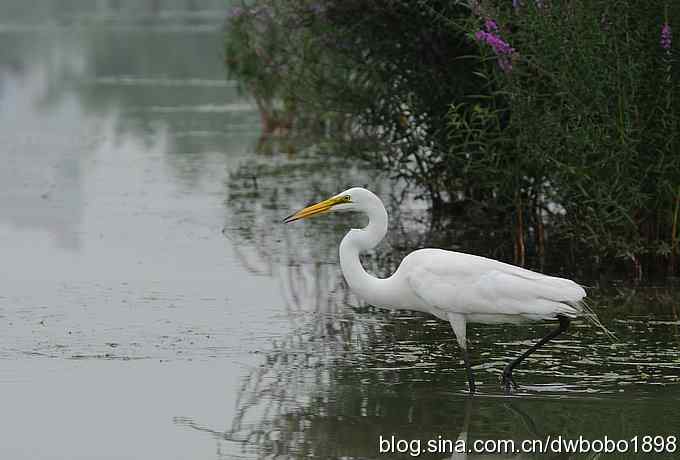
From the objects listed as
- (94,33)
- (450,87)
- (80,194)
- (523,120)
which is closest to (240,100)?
(80,194)

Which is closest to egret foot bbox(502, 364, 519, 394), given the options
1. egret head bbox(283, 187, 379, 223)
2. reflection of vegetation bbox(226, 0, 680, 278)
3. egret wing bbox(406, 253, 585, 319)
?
egret wing bbox(406, 253, 585, 319)

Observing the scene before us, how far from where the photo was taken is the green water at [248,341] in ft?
23.4

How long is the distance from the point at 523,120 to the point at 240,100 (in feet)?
63.7

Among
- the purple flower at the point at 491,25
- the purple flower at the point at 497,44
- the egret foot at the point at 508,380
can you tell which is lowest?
the egret foot at the point at 508,380

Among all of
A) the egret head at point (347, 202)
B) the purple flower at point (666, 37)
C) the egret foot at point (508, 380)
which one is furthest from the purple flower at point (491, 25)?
→ the egret foot at point (508, 380)

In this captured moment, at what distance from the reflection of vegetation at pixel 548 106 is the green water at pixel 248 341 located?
1.87 ft

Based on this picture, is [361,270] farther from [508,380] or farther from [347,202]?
[508,380]

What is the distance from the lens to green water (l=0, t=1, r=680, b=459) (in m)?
7.14

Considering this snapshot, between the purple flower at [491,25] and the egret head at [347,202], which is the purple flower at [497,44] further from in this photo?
the egret head at [347,202]

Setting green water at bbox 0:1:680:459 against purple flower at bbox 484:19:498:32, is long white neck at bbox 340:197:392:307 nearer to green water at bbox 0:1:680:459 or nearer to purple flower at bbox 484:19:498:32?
green water at bbox 0:1:680:459

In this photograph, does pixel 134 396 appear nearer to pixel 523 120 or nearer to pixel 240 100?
pixel 523 120

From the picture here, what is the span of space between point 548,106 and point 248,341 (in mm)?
2800

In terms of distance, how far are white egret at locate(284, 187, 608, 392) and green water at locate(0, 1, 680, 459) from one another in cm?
39

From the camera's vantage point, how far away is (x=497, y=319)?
7.84 m
